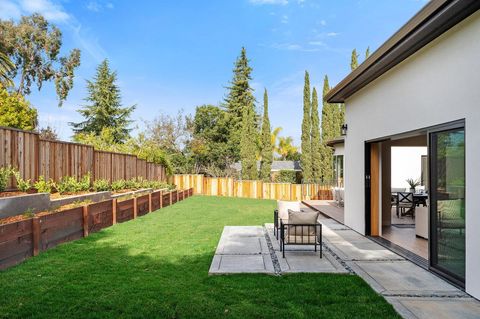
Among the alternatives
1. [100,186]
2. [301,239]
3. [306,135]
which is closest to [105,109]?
[306,135]

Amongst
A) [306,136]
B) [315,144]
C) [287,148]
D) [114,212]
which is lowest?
[114,212]

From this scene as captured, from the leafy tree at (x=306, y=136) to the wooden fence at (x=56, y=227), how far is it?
15.8 meters

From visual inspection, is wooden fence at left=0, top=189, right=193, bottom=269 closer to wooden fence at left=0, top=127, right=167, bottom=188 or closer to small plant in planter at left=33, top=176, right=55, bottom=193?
small plant in planter at left=33, top=176, right=55, bottom=193

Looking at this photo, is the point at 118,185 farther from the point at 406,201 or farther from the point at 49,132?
the point at 49,132

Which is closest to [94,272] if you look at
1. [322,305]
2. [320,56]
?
[322,305]

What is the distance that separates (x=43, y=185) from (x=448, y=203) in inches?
352

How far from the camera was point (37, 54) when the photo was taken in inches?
1113

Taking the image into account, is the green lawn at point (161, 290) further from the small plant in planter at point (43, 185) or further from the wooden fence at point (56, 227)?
the small plant in planter at point (43, 185)

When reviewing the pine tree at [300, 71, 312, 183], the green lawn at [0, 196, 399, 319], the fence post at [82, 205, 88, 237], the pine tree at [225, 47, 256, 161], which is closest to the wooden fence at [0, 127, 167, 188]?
the fence post at [82, 205, 88, 237]

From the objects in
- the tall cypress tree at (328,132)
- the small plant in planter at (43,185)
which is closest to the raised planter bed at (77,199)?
the small plant in planter at (43,185)

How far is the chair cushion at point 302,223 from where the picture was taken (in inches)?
233

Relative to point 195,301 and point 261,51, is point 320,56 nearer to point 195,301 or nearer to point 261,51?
point 261,51

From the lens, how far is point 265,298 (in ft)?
13.0

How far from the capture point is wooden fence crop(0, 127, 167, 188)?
7.73m
